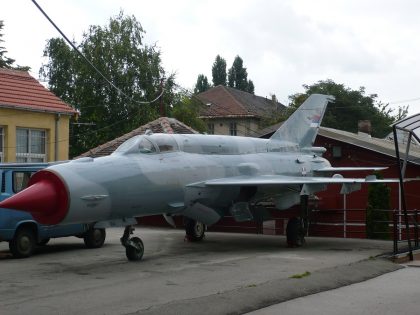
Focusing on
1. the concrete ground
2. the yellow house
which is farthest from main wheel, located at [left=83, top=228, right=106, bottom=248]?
the yellow house

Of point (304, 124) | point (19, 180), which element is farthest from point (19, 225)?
point (304, 124)

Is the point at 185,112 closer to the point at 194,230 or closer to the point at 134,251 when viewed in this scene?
the point at 194,230

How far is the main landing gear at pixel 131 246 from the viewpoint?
14258mm

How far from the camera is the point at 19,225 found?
14.9 metres

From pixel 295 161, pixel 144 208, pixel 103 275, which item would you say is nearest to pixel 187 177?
pixel 144 208

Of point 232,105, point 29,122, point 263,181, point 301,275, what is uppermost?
point 232,105

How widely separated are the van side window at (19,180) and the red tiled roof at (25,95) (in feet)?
28.6

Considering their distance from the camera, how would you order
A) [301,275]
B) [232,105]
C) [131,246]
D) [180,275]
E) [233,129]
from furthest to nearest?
[232,105] → [233,129] → [131,246] → [180,275] → [301,275]

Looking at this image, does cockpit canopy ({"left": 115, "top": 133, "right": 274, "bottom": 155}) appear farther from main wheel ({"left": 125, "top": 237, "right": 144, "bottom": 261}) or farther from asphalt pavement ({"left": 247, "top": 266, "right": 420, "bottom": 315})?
asphalt pavement ({"left": 247, "top": 266, "right": 420, "bottom": 315})

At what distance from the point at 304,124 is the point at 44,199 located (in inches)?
422

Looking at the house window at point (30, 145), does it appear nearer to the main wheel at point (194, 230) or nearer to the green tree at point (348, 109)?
the main wheel at point (194, 230)

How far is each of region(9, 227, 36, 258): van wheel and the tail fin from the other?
26.7 ft

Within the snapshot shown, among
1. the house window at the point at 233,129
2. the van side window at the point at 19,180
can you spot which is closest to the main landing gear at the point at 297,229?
the van side window at the point at 19,180

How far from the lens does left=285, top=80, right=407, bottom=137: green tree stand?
6625 cm
